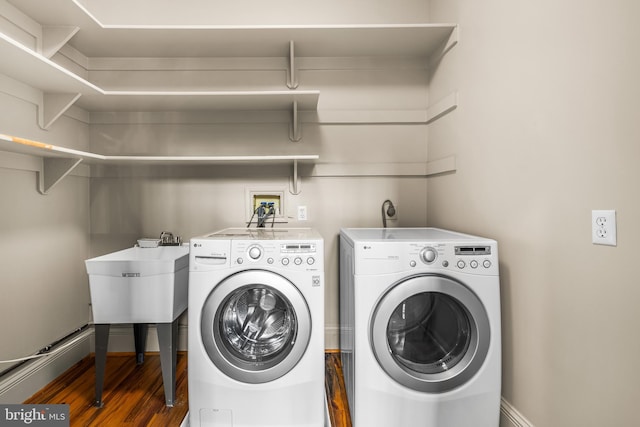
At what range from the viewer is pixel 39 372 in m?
1.88

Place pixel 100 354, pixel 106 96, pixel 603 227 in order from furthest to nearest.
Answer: pixel 106 96
pixel 100 354
pixel 603 227

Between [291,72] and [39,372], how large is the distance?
7.31 feet

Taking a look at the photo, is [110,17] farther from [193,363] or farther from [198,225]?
[193,363]

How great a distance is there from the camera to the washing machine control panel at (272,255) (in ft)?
5.15

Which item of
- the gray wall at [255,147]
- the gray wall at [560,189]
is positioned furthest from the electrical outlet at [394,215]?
the gray wall at [560,189]

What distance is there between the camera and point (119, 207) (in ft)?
7.82

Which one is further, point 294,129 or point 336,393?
point 294,129

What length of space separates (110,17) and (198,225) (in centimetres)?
148

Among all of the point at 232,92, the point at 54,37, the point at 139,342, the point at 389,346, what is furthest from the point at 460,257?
the point at 54,37

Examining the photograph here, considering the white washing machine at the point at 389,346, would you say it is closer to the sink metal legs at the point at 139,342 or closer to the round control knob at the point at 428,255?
the round control knob at the point at 428,255

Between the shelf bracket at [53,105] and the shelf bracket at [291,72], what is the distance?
121cm

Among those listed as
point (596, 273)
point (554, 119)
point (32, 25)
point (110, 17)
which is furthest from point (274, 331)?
point (110, 17)

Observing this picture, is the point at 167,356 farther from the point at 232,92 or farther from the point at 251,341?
the point at 232,92

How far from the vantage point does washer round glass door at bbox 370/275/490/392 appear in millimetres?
1431
